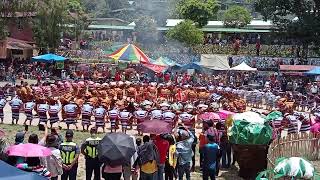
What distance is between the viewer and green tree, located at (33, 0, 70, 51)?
49.7 metres

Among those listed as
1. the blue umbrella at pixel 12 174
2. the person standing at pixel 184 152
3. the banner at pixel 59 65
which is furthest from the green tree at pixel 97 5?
the blue umbrella at pixel 12 174

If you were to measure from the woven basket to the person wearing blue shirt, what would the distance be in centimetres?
205

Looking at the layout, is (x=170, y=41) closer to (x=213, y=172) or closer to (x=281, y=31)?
(x=281, y=31)

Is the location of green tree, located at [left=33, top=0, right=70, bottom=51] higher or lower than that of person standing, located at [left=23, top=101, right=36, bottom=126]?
higher

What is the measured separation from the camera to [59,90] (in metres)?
30.8

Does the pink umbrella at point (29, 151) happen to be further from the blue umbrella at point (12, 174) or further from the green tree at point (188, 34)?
the green tree at point (188, 34)

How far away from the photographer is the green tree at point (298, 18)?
47781 millimetres

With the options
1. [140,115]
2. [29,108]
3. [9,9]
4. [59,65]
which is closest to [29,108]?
[29,108]

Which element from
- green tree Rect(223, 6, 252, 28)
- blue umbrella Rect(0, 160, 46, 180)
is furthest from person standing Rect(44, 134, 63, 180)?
green tree Rect(223, 6, 252, 28)

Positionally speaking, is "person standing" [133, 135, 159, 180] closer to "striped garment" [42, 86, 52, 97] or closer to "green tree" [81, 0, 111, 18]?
"striped garment" [42, 86, 52, 97]

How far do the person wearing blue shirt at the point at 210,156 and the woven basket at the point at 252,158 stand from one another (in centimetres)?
205

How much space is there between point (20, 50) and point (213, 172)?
44.6 metres

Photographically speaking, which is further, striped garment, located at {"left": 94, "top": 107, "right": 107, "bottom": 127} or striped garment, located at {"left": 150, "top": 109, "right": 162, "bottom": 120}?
striped garment, located at {"left": 94, "top": 107, "right": 107, "bottom": 127}

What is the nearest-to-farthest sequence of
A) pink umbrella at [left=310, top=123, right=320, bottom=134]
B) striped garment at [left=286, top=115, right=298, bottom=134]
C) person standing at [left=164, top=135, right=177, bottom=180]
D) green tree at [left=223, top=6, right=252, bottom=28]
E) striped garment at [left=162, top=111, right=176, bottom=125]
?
person standing at [left=164, top=135, right=177, bottom=180]
pink umbrella at [left=310, top=123, right=320, bottom=134]
striped garment at [left=162, top=111, right=176, bottom=125]
striped garment at [left=286, top=115, right=298, bottom=134]
green tree at [left=223, top=6, right=252, bottom=28]
